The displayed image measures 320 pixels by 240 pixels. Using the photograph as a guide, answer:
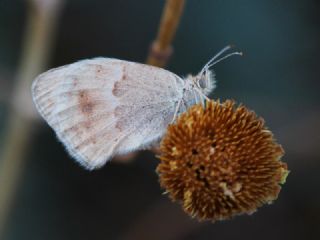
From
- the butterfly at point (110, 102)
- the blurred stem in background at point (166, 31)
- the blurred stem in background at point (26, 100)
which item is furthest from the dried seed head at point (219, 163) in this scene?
the blurred stem in background at point (26, 100)

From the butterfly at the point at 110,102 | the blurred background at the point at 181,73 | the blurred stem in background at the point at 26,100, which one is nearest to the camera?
the butterfly at the point at 110,102

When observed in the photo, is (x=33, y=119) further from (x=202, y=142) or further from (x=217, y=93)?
(x=202, y=142)

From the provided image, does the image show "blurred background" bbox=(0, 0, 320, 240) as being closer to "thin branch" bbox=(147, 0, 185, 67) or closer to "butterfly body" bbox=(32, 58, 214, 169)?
"thin branch" bbox=(147, 0, 185, 67)

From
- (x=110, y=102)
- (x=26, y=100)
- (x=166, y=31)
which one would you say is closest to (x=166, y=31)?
(x=166, y=31)

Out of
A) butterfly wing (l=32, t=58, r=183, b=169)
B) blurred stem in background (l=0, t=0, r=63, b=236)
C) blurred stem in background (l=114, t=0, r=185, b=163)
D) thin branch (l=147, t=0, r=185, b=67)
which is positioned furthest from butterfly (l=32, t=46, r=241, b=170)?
blurred stem in background (l=0, t=0, r=63, b=236)

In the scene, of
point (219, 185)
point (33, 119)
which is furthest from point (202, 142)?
point (33, 119)

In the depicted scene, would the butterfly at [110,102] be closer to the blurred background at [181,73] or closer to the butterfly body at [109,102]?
the butterfly body at [109,102]

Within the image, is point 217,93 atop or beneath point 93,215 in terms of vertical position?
atop
